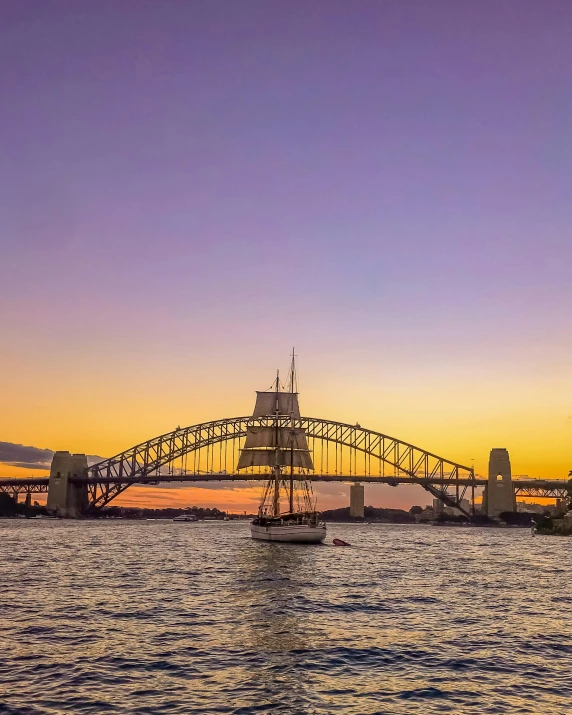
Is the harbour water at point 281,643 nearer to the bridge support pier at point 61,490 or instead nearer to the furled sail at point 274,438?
the furled sail at point 274,438

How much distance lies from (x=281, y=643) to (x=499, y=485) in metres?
184

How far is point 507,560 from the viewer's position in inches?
2692

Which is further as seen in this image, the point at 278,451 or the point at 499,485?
the point at 499,485

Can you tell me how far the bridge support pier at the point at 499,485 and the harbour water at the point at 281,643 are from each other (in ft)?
505

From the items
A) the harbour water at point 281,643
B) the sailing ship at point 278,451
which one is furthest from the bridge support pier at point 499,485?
the harbour water at point 281,643

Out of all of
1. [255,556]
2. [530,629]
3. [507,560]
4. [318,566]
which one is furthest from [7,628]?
[507,560]

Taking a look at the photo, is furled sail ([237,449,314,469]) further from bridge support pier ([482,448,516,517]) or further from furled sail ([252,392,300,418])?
bridge support pier ([482,448,516,517])

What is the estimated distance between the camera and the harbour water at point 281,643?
59.2 ft

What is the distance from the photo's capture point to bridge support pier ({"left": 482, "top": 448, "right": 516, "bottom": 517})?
19625cm

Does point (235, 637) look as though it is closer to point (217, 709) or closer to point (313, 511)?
point (217, 709)

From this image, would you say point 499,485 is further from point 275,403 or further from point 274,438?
point 275,403

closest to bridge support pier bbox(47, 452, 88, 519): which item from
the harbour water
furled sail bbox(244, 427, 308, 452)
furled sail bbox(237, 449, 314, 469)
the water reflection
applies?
furled sail bbox(237, 449, 314, 469)

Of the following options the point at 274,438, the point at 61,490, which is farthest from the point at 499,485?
the point at 61,490

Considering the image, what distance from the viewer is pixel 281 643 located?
24516 mm
